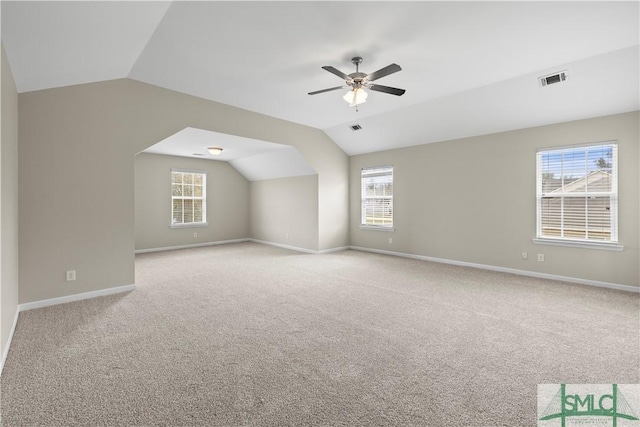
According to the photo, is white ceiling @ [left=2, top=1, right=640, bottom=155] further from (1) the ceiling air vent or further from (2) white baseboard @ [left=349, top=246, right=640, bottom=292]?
(2) white baseboard @ [left=349, top=246, right=640, bottom=292]

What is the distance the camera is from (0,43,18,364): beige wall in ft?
7.64

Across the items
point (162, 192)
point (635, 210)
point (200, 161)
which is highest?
point (200, 161)

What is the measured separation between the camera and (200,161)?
7902 millimetres

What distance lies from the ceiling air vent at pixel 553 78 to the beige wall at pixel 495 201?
993 mm

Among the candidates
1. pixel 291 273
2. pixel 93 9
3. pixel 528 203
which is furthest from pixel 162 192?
pixel 528 203

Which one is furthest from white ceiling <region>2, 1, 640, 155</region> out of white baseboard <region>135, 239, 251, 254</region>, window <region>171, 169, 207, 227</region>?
white baseboard <region>135, 239, 251, 254</region>

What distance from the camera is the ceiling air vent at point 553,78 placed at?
11.9 ft

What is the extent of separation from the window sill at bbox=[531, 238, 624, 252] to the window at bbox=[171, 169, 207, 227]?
298 inches

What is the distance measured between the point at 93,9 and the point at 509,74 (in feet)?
14.6

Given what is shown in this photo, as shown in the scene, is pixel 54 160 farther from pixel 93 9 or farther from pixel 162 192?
pixel 162 192

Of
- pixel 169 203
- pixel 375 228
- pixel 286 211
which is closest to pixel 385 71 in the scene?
pixel 375 228

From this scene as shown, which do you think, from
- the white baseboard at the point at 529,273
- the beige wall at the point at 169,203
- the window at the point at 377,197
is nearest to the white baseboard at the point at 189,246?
the beige wall at the point at 169,203

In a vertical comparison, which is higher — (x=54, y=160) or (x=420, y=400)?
(x=54, y=160)

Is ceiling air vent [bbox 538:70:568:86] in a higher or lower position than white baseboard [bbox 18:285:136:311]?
higher
